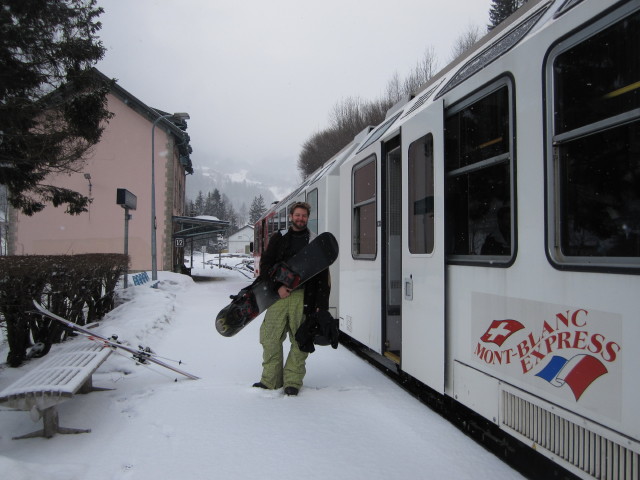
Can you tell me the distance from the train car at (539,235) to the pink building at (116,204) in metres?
21.7

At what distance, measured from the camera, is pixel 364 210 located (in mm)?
4969

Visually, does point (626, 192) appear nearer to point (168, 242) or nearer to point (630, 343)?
point (630, 343)

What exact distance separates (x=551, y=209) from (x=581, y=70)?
26.7 inches

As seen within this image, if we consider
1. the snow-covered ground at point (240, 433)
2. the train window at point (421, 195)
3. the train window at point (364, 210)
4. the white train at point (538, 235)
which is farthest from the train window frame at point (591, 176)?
the train window at point (364, 210)

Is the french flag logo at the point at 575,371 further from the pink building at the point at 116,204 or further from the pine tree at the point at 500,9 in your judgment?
the pine tree at the point at 500,9

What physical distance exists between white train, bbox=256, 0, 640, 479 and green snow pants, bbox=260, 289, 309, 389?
928 millimetres

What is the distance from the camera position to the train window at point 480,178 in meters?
2.64

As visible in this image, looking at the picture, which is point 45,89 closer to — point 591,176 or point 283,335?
point 283,335

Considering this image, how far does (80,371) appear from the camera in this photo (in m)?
3.30

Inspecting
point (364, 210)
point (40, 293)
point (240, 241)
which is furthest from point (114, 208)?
point (240, 241)

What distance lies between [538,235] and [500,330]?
0.62 m

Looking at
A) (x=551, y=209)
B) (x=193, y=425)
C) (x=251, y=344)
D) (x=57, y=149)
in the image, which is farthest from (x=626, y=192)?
(x=57, y=149)

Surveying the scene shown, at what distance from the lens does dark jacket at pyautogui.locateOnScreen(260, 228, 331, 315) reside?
394 cm

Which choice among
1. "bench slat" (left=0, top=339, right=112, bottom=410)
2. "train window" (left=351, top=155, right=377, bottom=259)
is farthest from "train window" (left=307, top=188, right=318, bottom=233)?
"bench slat" (left=0, top=339, right=112, bottom=410)
